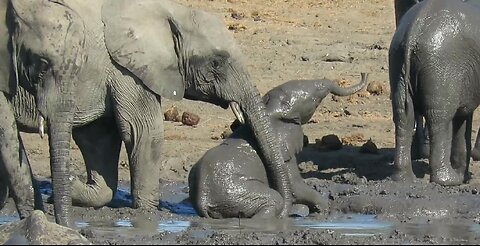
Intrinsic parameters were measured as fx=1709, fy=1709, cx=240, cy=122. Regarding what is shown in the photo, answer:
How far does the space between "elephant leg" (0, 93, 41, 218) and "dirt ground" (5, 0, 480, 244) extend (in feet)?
2.18

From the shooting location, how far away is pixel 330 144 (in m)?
14.4

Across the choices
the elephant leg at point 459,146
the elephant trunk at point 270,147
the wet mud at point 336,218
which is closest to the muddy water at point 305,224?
the wet mud at point 336,218

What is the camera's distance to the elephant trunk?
11.7 metres

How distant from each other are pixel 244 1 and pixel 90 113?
9.91 meters

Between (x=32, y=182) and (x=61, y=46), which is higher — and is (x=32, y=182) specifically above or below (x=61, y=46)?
below

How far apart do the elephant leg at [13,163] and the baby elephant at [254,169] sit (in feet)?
3.71

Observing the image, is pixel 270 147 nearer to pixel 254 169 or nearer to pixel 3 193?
pixel 254 169

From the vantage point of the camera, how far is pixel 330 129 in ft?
50.8

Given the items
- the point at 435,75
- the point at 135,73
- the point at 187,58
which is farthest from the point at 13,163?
the point at 435,75

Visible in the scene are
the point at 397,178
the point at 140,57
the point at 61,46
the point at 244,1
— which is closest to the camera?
the point at 61,46

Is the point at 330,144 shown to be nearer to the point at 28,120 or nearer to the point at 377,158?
the point at 377,158

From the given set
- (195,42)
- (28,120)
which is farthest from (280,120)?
(28,120)

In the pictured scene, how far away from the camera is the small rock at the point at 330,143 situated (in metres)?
14.4

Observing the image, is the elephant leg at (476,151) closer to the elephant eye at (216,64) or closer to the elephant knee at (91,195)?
the elephant eye at (216,64)
